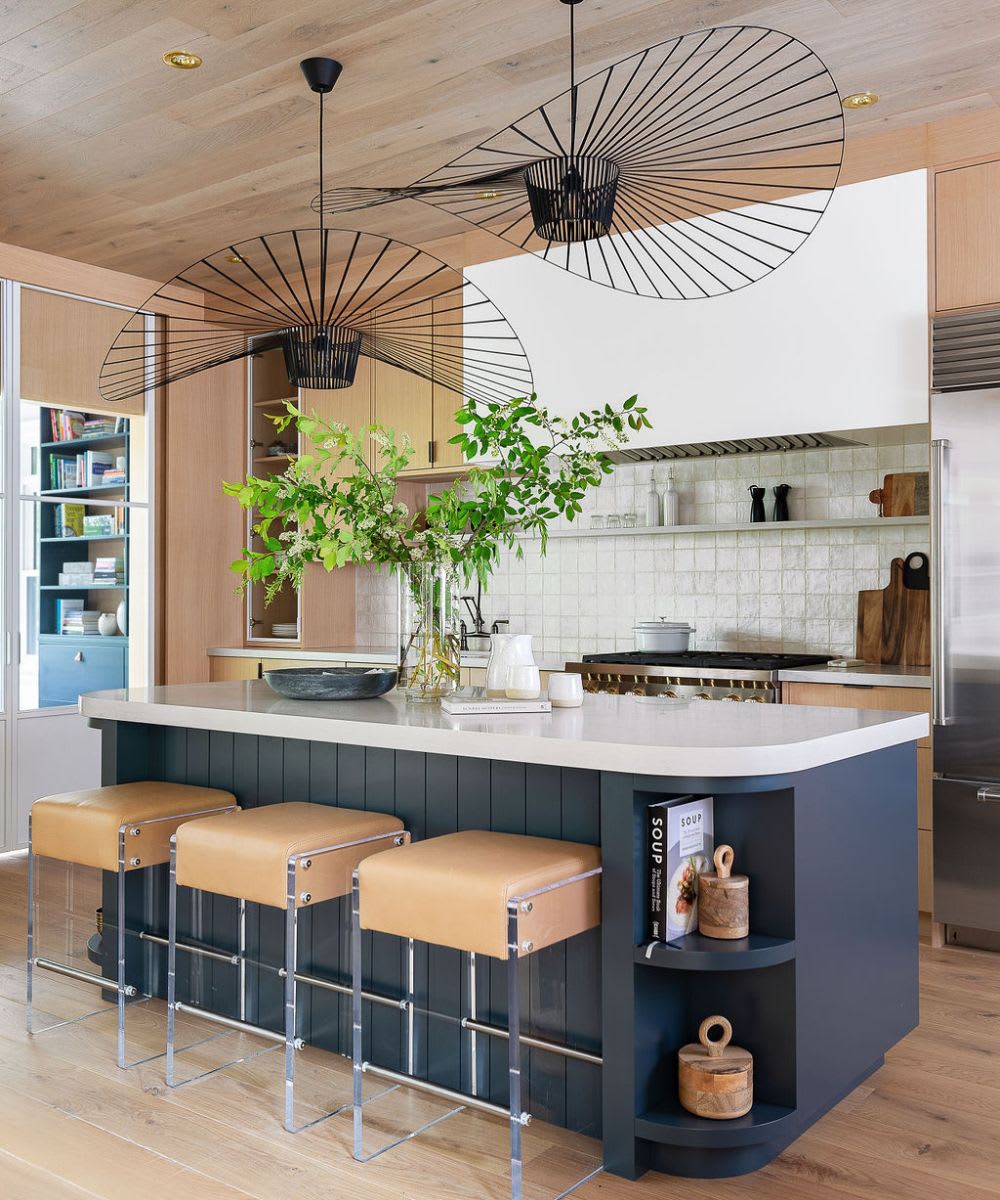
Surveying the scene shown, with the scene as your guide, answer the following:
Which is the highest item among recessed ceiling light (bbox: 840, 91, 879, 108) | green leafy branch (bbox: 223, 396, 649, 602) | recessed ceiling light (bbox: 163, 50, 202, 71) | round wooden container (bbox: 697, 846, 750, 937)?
recessed ceiling light (bbox: 163, 50, 202, 71)

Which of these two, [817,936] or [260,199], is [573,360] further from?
[817,936]

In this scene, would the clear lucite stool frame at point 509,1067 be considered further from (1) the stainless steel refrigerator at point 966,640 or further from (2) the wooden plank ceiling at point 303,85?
(2) the wooden plank ceiling at point 303,85

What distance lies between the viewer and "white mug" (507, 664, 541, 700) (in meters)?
2.59

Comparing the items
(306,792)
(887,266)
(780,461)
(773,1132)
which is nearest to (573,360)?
(780,461)

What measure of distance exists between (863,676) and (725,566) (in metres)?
1.04

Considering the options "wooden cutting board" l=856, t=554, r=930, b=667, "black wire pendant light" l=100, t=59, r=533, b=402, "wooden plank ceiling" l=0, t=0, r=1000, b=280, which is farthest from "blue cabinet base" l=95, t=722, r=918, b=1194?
"wooden plank ceiling" l=0, t=0, r=1000, b=280

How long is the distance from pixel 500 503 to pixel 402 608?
0.39 metres

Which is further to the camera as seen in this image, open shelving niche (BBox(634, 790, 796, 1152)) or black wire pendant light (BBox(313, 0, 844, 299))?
black wire pendant light (BBox(313, 0, 844, 299))

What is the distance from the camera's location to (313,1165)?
213 cm

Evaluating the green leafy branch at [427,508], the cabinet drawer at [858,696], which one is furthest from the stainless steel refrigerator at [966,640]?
the green leafy branch at [427,508]

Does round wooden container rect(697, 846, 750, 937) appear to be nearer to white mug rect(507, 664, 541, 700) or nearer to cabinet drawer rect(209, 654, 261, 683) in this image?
white mug rect(507, 664, 541, 700)

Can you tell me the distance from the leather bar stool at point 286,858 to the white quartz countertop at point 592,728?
0.63 ft

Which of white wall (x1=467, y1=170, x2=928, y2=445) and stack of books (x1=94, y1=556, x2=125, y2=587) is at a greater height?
white wall (x1=467, y1=170, x2=928, y2=445)

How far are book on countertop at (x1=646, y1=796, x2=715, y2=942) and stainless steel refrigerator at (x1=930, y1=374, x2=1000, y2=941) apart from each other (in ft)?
5.32
